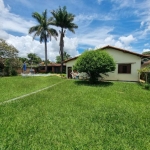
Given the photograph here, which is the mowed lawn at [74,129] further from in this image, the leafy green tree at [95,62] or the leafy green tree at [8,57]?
the leafy green tree at [8,57]

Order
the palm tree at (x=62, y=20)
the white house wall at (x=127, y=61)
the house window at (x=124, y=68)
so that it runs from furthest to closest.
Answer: the palm tree at (x=62, y=20), the house window at (x=124, y=68), the white house wall at (x=127, y=61)

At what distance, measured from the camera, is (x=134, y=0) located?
10.0 m

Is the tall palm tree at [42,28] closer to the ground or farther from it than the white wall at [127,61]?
farther from it

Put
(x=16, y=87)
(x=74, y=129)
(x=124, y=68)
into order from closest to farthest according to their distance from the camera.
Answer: (x=74, y=129), (x=16, y=87), (x=124, y=68)

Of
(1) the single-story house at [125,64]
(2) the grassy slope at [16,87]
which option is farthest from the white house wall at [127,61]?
Result: (2) the grassy slope at [16,87]

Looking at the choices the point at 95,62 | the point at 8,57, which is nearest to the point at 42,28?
the point at 8,57

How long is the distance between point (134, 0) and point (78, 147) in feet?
39.7

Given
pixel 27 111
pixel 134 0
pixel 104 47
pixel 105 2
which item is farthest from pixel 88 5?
pixel 27 111

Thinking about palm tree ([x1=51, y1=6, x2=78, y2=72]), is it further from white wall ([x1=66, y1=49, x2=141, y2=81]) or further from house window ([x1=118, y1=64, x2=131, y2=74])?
house window ([x1=118, y1=64, x2=131, y2=74])

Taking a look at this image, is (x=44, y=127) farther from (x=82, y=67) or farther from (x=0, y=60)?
(x=0, y=60)

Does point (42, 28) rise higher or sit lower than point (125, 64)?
higher

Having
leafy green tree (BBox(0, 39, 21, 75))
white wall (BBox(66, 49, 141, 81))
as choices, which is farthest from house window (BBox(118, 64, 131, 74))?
leafy green tree (BBox(0, 39, 21, 75))

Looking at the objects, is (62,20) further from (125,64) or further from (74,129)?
(74,129)

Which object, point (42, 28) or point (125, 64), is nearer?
point (125, 64)
